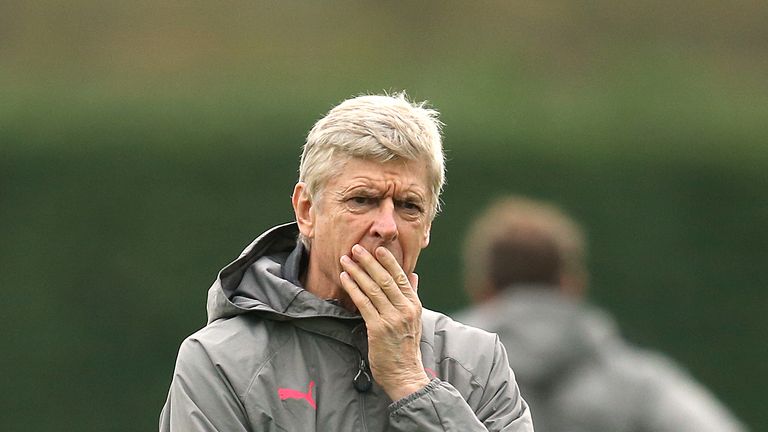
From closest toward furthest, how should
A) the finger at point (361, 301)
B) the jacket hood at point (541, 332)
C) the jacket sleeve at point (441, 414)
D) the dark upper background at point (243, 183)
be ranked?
the jacket sleeve at point (441, 414) → the finger at point (361, 301) → the jacket hood at point (541, 332) → the dark upper background at point (243, 183)

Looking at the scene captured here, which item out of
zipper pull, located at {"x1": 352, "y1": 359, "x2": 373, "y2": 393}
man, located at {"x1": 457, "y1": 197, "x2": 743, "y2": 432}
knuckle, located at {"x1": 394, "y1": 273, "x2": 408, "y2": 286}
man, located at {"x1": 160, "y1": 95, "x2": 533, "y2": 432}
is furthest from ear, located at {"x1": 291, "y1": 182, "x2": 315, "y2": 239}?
man, located at {"x1": 457, "y1": 197, "x2": 743, "y2": 432}

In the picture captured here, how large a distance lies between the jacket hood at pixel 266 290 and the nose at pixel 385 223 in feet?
0.64

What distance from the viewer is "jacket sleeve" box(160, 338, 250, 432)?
133 inches

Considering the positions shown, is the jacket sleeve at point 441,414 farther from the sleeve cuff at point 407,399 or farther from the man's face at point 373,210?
the man's face at point 373,210

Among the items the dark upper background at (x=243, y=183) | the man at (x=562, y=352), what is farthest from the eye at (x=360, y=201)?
→ the dark upper background at (x=243, y=183)

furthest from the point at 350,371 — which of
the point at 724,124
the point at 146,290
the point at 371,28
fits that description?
the point at 371,28

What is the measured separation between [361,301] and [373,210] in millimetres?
217

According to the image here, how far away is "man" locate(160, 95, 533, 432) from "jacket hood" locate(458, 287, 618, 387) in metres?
1.63

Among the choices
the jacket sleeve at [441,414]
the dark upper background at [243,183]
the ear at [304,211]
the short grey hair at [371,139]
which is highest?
the short grey hair at [371,139]

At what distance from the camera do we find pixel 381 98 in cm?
367

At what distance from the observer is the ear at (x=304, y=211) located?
3.67 m

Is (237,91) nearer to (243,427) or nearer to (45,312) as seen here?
(45,312)

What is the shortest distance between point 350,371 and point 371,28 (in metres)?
6.75

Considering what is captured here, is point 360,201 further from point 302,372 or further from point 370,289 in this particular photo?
point 302,372
